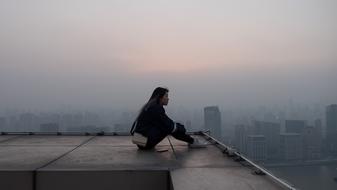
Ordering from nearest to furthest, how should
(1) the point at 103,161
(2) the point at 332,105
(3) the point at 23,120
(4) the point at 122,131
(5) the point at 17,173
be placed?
(5) the point at 17,173 < (1) the point at 103,161 < (4) the point at 122,131 < (3) the point at 23,120 < (2) the point at 332,105

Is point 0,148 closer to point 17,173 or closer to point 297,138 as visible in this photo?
point 17,173

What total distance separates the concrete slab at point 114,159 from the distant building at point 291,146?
8.49 meters

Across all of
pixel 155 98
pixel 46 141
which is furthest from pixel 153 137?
pixel 46 141

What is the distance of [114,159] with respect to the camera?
20.4ft

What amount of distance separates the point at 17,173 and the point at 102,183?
3.51ft

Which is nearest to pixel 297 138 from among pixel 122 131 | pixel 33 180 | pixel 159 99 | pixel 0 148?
pixel 122 131

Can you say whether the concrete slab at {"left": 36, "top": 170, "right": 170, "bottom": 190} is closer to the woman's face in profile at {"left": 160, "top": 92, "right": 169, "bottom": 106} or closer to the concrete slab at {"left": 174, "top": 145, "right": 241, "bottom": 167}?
the concrete slab at {"left": 174, "top": 145, "right": 241, "bottom": 167}

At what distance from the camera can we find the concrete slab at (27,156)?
5527 mm

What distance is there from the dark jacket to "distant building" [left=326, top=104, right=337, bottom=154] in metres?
10.9

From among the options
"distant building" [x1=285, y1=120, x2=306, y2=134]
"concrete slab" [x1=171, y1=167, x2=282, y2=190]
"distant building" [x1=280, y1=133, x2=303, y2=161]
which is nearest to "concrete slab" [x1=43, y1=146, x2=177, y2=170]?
"concrete slab" [x1=171, y1=167, x2=282, y2=190]

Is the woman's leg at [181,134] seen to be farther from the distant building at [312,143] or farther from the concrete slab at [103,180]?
the distant building at [312,143]

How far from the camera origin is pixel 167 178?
509 centimetres

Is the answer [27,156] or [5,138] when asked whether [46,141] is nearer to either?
[5,138]

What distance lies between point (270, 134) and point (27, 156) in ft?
46.7
